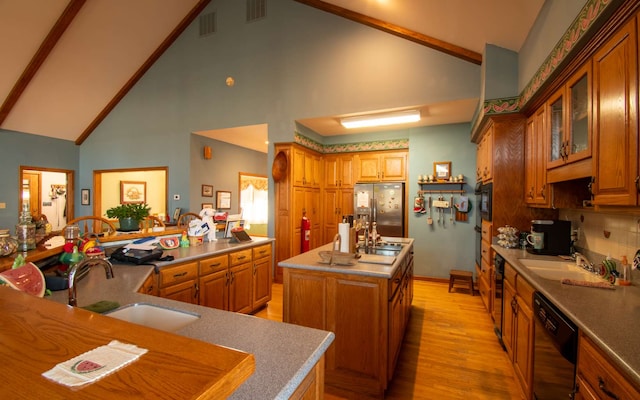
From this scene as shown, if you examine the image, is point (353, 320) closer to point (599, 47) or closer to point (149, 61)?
point (599, 47)

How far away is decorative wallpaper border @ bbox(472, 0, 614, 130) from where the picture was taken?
5.23ft

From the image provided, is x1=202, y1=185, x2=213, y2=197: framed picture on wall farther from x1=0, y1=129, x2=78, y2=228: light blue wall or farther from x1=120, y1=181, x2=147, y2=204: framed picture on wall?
x1=0, y1=129, x2=78, y2=228: light blue wall

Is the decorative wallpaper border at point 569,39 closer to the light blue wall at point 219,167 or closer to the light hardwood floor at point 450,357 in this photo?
the light hardwood floor at point 450,357

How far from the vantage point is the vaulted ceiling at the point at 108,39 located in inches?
124

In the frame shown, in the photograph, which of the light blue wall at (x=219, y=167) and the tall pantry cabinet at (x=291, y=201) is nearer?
the tall pantry cabinet at (x=291, y=201)

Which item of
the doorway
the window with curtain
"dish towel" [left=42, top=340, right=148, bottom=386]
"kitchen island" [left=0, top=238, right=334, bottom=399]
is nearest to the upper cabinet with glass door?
"kitchen island" [left=0, top=238, right=334, bottom=399]

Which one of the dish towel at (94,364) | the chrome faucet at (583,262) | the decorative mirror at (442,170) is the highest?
the decorative mirror at (442,170)

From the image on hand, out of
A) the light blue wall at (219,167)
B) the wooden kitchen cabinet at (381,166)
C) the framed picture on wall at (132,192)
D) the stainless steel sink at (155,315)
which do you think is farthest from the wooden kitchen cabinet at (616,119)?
the framed picture on wall at (132,192)

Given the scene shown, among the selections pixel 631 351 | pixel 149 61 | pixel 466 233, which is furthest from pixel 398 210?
pixel 149 61

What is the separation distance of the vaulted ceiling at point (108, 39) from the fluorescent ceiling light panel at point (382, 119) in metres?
0.41

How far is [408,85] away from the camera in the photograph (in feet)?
13.3

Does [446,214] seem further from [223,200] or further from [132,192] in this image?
[132,192]

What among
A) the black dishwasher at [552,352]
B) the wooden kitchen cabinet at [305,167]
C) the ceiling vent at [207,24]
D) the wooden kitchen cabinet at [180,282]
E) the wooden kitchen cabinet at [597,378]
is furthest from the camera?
the ceiling vent at [207,24]

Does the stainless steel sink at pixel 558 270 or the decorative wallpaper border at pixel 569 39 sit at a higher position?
the decorative wallpaper border at pixel 569 39
